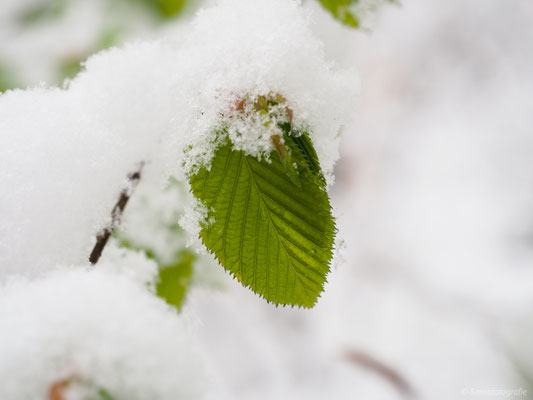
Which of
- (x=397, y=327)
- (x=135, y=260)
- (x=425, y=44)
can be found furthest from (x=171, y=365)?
(x=425, y=44)

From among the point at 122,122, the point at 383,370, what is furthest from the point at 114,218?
the point at 383,370

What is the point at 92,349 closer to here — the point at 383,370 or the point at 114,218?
the point at 114,218

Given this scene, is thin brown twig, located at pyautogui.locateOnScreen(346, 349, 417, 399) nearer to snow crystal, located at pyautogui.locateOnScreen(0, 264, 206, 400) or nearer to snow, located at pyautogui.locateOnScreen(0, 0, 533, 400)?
snow, located at pyautogui.locateOnScreen(0, 0, 533, 400)

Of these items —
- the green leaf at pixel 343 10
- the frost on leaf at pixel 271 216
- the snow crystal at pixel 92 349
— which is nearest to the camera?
the snow crystal at pixel 92 349

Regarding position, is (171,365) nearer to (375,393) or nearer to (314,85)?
(314,85)

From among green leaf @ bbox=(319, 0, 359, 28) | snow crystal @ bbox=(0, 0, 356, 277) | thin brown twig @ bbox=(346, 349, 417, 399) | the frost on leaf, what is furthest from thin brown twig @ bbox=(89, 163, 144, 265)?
thin brown twig @ bbox=(346, 349, 417, 399)

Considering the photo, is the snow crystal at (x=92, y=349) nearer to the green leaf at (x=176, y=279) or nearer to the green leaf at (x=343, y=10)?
the green leaf at (x=176, y=279)

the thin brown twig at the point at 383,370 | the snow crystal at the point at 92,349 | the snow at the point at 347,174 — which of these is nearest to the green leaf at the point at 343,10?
the snow at the point at 347,174
